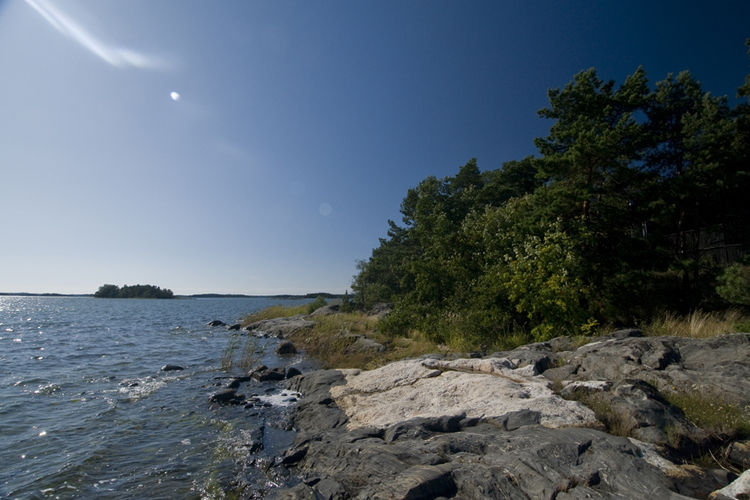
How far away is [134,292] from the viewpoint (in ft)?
477

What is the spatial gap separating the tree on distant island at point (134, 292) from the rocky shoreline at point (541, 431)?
164490mm

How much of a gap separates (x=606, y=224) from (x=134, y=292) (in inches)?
6618

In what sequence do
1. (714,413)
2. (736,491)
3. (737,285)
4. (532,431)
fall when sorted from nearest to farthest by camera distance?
(736,491)
(714,413)
(532,431)
(737,285)

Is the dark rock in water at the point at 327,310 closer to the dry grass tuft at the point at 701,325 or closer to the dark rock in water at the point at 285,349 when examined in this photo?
the dark rock in water at the point at 285,349

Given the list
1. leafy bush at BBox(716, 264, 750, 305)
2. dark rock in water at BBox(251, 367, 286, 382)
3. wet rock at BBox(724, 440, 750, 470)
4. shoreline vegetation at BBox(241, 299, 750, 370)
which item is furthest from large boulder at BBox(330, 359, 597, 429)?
leafy bush at BBox(716, 264, 750, 305)

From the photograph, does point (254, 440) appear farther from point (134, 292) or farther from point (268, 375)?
point (134, 292)

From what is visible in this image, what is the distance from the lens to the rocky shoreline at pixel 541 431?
4.38 m

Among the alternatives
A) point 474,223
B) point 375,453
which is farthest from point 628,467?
point 474,223

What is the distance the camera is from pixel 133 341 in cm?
2458

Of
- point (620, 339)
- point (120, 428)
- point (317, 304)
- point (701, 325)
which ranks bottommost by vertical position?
point (120, 428)

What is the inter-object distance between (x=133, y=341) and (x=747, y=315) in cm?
3131

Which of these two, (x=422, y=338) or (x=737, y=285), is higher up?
(x=737, y=285)

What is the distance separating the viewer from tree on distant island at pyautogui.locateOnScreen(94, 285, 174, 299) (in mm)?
145750

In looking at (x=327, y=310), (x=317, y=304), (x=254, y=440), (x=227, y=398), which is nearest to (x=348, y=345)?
(x=227, y=398)
